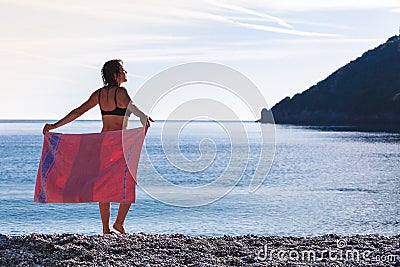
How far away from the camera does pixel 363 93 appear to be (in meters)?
175

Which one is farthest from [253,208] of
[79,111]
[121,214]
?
[79,111]

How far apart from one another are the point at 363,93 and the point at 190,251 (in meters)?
174

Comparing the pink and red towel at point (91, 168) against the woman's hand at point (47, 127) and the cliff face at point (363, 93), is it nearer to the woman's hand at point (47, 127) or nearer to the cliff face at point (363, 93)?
the woman's hand at point (47, 127)

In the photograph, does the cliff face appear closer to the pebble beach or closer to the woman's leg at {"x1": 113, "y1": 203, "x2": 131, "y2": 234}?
the pebble beach

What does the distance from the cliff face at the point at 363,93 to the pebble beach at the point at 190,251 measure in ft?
517

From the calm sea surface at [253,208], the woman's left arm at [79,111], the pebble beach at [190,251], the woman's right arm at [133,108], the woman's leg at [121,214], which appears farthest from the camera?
the calm sea surface at [253,208]

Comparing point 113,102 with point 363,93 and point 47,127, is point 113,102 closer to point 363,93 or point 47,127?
point 47,127

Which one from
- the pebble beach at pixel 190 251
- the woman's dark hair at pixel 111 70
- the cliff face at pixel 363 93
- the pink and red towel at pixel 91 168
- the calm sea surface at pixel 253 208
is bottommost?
the calm sea surface at pixel 253 208

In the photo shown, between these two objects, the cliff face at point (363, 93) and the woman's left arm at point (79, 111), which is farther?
the cliff face at point (363, 93)

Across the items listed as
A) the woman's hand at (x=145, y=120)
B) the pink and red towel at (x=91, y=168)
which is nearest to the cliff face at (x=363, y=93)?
the pink and red towel at (x=91, y=168)

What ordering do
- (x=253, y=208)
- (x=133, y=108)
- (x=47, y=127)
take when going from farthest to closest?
(x=253, y=208), (x=47, y=127), (x=133, y=108)

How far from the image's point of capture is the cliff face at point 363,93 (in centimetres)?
16688

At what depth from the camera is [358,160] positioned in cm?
6462

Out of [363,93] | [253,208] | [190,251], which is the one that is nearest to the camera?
[190,251]
